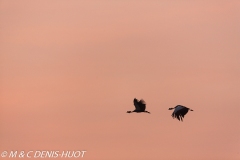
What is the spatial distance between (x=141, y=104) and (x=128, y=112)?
3.34 m

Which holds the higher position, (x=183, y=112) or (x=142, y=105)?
(x=183, y=112)

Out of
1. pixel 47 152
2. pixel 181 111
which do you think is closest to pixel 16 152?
pixel 47 152

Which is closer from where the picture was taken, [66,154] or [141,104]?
[141,104]

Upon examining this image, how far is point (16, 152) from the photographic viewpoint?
2859 cm

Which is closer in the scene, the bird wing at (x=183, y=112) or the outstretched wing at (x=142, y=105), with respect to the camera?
the outstretched wing at (x=142, y=105)

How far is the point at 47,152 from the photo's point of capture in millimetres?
28375

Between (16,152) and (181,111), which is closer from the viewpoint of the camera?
(181,111)

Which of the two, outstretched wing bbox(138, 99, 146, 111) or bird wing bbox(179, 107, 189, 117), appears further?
bird wing bbox(179, 107, 189, 117)

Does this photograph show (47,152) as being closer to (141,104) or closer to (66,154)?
(66,154)

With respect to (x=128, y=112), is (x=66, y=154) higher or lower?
lower

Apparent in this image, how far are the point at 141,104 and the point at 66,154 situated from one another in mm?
4896

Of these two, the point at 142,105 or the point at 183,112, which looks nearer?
the point at 142,105

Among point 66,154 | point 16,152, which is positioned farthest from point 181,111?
point 16,152

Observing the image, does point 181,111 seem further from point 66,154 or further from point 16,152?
point 16,152
